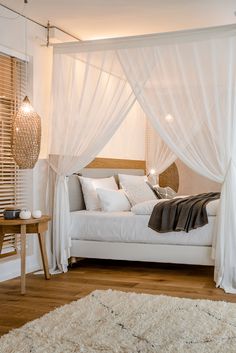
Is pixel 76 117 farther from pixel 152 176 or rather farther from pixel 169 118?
pixel 152 176

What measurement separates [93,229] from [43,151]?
1.02 m

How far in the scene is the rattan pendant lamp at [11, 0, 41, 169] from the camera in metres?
5.02

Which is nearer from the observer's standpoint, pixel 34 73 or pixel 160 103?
pixel 160 103

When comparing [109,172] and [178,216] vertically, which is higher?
[109,172]

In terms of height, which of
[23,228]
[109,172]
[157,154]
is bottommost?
[23,228]

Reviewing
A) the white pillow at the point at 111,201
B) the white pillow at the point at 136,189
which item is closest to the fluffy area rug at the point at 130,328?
the white pillow at the point at 111,201

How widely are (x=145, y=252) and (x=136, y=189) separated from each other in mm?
1272

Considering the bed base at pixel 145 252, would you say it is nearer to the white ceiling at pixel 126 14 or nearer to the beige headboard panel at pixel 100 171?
the beige headboard panel at pixel 100 171

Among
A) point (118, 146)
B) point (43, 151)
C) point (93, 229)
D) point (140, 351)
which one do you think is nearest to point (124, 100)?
point (43, 151)

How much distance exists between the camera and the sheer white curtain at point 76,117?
5.22 m

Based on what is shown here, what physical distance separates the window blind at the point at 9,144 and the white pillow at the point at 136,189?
4.88 feet

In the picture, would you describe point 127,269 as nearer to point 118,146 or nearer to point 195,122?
point 195,122

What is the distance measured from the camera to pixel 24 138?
506 centimetres

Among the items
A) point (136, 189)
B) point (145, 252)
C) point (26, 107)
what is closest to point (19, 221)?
point (26, 107)
